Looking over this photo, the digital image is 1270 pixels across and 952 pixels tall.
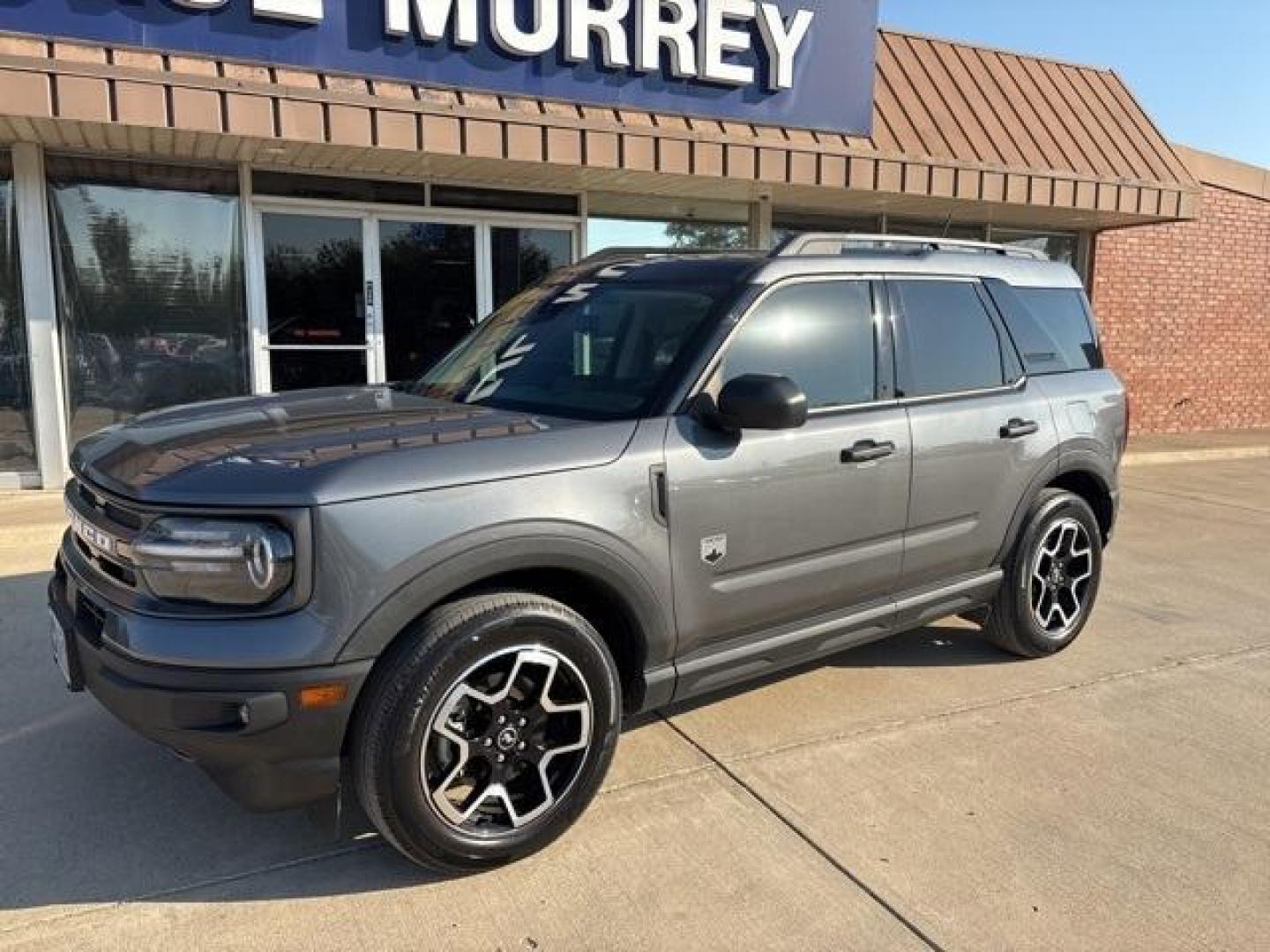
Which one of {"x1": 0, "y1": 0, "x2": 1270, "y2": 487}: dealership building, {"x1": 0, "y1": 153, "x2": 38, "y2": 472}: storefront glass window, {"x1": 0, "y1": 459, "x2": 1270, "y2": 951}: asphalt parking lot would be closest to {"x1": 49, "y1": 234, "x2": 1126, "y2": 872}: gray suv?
{"x1": 0, "y1": 459, "x2": 1270, "y2": 951}: asphalt parking lot

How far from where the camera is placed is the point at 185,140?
7418 mm

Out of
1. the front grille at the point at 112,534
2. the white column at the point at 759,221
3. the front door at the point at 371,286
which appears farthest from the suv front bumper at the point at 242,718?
the white column at the point at 759,221

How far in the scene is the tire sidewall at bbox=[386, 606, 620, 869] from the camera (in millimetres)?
2576

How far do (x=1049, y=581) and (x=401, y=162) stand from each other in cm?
641

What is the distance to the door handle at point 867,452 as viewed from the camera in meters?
3.54

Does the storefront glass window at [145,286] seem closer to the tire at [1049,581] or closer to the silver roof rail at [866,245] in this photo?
the silver roof rail at [866,245]

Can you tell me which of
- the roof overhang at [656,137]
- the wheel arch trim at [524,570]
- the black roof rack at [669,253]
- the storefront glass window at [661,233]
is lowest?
the wheel arch trim at [524,570]

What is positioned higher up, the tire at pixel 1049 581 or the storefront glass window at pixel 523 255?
the storefront glass window at pixel 523 255

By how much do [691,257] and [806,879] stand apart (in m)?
2.33

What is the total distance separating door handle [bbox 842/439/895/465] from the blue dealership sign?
18.3 feet

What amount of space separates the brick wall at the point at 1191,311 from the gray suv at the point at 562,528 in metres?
9.85

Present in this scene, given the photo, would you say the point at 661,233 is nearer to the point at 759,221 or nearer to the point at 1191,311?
the point at 759,221

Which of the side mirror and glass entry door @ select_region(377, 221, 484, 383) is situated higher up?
glass entry door @ select_region(377, 221, 484, 383)

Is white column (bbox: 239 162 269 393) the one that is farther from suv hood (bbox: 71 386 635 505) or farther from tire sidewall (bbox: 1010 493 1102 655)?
tire sidewall (bbox: 1010 493 1102 655)
